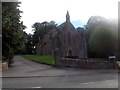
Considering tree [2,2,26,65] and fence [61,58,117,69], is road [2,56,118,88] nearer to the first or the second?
tree [2,2,26,65]

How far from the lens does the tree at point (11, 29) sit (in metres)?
29.1

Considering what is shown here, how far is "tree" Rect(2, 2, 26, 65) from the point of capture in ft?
95.3

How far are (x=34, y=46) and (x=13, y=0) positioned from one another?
104597 millimetres

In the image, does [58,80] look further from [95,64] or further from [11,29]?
[95,64]

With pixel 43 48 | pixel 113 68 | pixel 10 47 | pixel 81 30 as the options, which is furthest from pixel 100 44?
pixel 43 48

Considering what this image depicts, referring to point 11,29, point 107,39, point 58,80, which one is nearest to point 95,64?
point 107,39

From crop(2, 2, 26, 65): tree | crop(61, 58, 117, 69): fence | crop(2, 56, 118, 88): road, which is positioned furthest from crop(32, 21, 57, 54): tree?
crop(2, 56, 118, 88): road

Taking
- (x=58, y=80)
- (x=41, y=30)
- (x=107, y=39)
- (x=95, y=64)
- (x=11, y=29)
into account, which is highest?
(x=41, y=30)

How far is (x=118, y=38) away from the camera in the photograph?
36.3 m

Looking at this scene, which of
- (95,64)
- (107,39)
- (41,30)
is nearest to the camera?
(95,64)

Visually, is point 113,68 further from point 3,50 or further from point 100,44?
point 3,50

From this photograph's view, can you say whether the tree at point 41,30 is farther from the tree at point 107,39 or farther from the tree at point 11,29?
the tree at point 11,29

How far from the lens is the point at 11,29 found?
29.5 meters

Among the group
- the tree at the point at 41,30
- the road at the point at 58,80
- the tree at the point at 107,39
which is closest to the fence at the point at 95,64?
the tree at the point at 107,39
